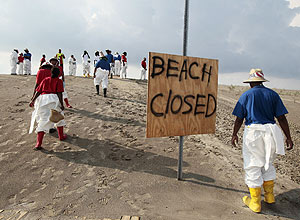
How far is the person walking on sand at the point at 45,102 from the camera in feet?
15.1

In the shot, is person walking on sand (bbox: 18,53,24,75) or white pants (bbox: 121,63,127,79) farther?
white pants (bbox: 121,63,127,79)

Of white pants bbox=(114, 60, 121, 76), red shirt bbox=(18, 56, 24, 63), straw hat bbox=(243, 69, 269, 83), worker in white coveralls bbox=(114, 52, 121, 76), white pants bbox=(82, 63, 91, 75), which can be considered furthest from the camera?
white pants bbox=(82, 63, 91, 75)

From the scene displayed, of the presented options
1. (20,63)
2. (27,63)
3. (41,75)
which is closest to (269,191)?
(41,75)

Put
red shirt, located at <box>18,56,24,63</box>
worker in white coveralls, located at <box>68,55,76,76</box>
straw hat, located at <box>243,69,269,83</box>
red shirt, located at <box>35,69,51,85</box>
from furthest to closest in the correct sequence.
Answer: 1. worker in white coveralls, located at <box>68,55,76,76</box>
2. red shirt, located at <box>18,56,24,63</box>
3. red shirt, located at <box>35,69,51,85</box>
4. straw hat, located at <box>243,69,269,83</box>

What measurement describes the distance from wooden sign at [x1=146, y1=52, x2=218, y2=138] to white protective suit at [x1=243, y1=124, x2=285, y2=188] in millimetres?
835

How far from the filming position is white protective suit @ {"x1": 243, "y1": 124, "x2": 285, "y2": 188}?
2850 mm

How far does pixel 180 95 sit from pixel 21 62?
16839 mm

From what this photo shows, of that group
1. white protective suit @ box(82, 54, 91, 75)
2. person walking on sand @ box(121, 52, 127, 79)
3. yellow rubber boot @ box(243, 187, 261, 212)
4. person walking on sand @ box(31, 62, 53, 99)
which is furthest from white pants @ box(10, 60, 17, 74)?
yellow rubber boot @ box(243, 187, 261, 212)

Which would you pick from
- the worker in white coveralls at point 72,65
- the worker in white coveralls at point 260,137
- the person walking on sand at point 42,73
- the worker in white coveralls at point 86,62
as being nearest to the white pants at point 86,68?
the worker in white coveralls at point 86,62

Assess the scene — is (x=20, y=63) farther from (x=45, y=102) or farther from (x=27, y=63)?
(x=45, y=102)

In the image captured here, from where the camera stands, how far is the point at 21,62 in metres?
16.2

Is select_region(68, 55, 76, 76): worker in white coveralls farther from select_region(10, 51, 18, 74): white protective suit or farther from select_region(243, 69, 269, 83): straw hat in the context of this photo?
select_region(243, 69, 269, 83): straw hat

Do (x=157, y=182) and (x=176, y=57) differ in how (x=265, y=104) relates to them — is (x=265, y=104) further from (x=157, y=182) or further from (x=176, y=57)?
(x=157, y=182)

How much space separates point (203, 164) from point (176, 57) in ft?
7.77
